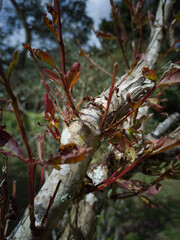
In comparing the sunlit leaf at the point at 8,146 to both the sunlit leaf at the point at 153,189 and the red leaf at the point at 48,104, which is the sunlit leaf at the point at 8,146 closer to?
the red leaf at the point at 48,104

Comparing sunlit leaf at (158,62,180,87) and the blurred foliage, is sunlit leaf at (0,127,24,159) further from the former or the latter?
the blurred foliage

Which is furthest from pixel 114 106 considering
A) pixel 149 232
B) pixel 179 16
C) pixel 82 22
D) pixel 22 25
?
pixel 149 232

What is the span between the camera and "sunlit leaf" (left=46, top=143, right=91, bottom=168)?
20 centimetres

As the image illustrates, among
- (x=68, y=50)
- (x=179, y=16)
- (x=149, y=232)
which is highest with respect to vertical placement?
(x=68, y=50)

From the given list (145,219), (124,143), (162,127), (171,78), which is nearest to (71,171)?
(124,143)

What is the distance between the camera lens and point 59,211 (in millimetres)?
316

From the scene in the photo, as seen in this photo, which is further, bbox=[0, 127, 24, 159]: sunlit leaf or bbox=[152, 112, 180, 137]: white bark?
bbox=[152, 112, 180, 137]: white bark

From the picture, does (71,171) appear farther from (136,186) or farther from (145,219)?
(145,219)

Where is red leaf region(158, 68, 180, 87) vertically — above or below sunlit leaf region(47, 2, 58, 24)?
below

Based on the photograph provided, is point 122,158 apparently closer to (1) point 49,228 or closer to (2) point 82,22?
(1) point 49,228

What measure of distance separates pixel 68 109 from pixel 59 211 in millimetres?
186

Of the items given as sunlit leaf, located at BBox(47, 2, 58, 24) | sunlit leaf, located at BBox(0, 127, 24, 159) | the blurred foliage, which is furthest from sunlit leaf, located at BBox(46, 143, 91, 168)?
the blurred foliage

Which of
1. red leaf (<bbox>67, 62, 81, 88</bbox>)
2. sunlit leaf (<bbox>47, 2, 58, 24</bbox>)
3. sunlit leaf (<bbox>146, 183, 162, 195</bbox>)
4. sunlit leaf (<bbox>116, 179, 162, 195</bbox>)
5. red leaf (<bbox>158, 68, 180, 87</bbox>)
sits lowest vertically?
sunlit leaf (<bbox>146, 183, 162, 195</bbox>)

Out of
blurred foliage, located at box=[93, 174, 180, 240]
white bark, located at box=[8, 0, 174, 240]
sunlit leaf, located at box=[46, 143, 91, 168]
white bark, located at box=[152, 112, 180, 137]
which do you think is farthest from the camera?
blurred foliage, located at box=[93, 174, 180, 240]
